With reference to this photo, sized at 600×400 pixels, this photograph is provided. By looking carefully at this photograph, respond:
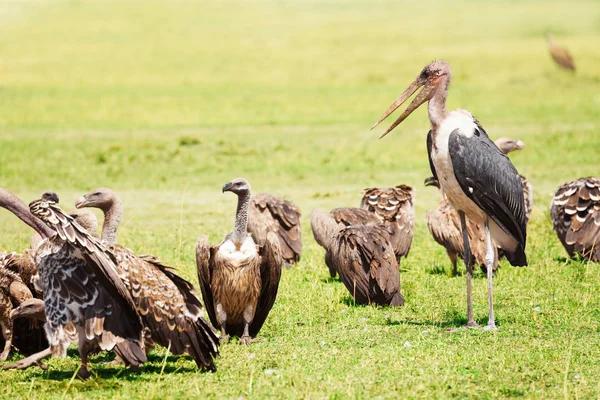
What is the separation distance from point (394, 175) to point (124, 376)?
1152 centimetres

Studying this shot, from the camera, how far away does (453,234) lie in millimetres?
9672

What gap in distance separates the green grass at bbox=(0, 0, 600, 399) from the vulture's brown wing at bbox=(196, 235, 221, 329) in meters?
0.50

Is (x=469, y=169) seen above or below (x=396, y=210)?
above

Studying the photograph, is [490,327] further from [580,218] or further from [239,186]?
[580,218]

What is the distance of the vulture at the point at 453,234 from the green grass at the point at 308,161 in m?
0.27

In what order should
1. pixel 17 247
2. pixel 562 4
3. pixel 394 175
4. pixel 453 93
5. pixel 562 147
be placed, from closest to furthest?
pixel 17 247 → pixel 394 175 → pixel 562 147 → pixel 453 93 → pixel 562 4

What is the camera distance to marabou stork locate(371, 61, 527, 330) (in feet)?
24.7

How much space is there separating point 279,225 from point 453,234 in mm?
1918

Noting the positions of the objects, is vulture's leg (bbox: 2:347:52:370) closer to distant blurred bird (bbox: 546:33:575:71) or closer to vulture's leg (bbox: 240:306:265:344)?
vulture's leg (bbox: 240:306:265:344)

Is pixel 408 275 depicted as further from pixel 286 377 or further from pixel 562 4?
pixel 562 4

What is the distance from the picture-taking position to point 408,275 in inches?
391

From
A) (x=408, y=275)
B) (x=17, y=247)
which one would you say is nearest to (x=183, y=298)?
(x=408, y=275)

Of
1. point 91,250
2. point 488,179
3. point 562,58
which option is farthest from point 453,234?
point 562,58

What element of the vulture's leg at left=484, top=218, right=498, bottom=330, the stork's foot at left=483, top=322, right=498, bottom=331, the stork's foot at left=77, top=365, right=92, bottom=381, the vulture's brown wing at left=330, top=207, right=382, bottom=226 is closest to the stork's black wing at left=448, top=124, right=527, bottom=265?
the vulture's leg at left=484, top=218, right=498, bottom=330
